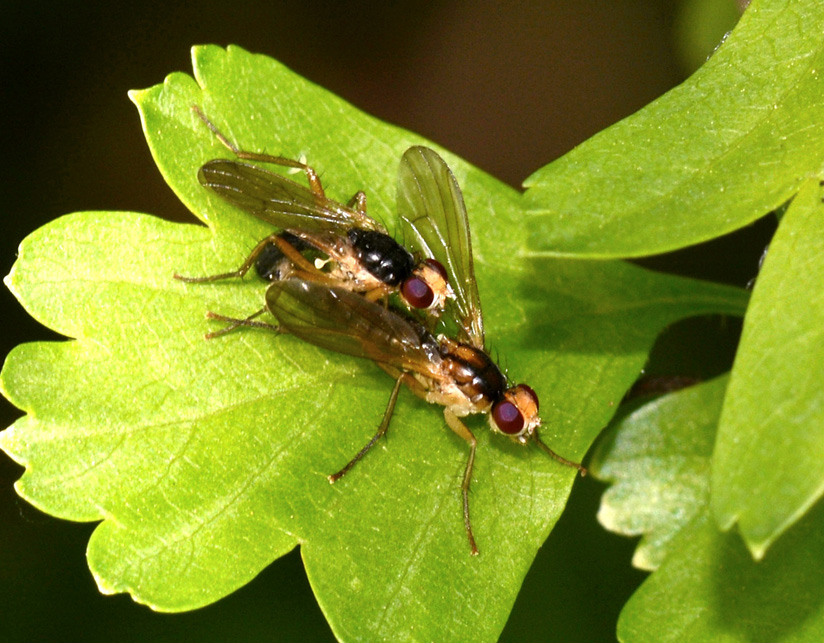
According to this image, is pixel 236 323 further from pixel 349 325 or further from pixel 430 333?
pixel 430 333

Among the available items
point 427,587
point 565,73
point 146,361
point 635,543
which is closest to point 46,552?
point 146,361

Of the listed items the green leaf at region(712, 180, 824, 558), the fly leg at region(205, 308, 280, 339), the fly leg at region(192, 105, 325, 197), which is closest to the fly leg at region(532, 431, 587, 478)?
the fly leg at region(205, 308, 280, 339)

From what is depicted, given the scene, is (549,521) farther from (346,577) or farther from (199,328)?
(199,328)

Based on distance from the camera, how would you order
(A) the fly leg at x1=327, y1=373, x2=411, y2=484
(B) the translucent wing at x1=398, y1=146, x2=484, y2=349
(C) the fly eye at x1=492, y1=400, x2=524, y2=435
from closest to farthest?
(A) the fly leg at x1=327, y1=373, x2=411, y2=484
(C) the fly eye at x1=492, y1=400, x2=524, y2=435
(B) the translucent wing at x1=398, y1=146, x2=484, y2=349

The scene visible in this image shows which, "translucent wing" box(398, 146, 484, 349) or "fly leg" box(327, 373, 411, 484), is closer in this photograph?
"fly leg" box(327, 373, 411, 484)

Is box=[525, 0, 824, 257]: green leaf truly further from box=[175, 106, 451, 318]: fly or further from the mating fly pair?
box=[175, 106, 451, 318]: fly

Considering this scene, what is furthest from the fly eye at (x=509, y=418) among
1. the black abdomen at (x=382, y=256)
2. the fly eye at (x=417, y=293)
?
the black abdomen at (x=382, y=256)

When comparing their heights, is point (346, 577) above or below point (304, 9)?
below
